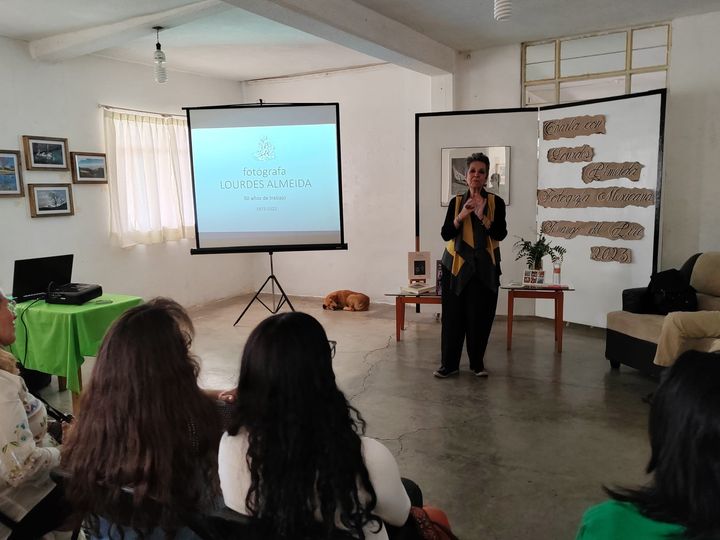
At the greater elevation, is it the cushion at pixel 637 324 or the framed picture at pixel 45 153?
the framed picture at pixel 45 153

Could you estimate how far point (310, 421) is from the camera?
1213 millimetres

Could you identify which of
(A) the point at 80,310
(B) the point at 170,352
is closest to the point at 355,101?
(A) the point at 80,310

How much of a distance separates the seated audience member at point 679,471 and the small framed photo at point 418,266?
13.8 feet

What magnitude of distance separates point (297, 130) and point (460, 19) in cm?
172

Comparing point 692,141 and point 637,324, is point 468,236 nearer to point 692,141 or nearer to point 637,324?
point 637,324

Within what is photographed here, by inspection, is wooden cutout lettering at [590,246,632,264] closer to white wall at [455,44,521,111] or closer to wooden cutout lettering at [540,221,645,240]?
wooden cutout lettering at [540,221,645,240]

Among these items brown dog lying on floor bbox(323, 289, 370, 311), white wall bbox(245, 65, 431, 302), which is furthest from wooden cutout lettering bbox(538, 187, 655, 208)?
brown dog lying on floor bbox(323, 289, 370, 311)

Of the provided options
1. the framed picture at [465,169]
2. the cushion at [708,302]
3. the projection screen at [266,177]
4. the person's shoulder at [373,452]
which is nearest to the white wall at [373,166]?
the framed picture at [465,169]

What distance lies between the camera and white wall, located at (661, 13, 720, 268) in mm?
4664

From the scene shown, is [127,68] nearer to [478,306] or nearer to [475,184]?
[475,184]

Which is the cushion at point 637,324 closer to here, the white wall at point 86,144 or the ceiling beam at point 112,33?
the ceiling beam at point 112,33

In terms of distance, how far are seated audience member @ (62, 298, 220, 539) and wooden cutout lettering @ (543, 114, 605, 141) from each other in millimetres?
4686

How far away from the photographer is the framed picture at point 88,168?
17.5 feet

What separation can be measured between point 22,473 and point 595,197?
16.1ft
